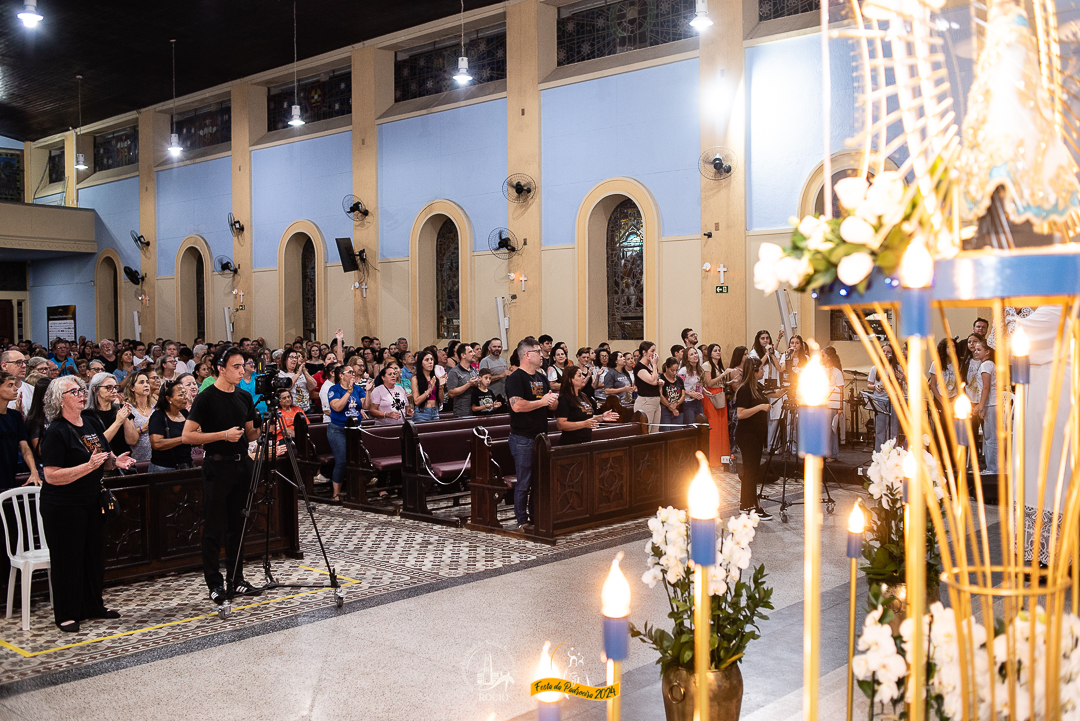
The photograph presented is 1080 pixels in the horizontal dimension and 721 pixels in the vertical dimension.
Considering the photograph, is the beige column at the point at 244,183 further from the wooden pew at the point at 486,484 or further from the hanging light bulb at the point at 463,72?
the wooden pew at the point at 486,484

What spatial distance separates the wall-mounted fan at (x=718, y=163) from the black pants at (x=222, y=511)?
10.4m

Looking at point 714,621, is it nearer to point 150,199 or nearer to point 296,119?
point 296,119

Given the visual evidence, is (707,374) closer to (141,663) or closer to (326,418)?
(326,418)

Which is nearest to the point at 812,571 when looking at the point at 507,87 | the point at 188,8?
the point at 507,87

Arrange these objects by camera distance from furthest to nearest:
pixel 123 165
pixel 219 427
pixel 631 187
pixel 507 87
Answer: pixel 123 165 < pixel 507 87 < pixel 631 187 < pixel 219 427

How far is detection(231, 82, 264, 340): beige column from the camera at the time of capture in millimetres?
22531

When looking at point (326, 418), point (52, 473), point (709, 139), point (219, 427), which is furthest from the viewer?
point (709, 139)

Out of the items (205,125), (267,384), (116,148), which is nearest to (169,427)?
(267,384)

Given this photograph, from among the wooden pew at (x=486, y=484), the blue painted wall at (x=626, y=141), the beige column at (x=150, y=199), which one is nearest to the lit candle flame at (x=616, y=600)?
the wooden pew at (x=486, y=484)

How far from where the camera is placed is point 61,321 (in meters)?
28.6

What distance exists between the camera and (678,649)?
12.1 feet

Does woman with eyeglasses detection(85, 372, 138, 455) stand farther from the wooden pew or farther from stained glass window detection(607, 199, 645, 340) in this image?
stained glass window detection(607, 199, 645, 340)

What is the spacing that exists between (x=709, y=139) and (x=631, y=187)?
163cm

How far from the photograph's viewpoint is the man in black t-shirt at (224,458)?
627 cm
